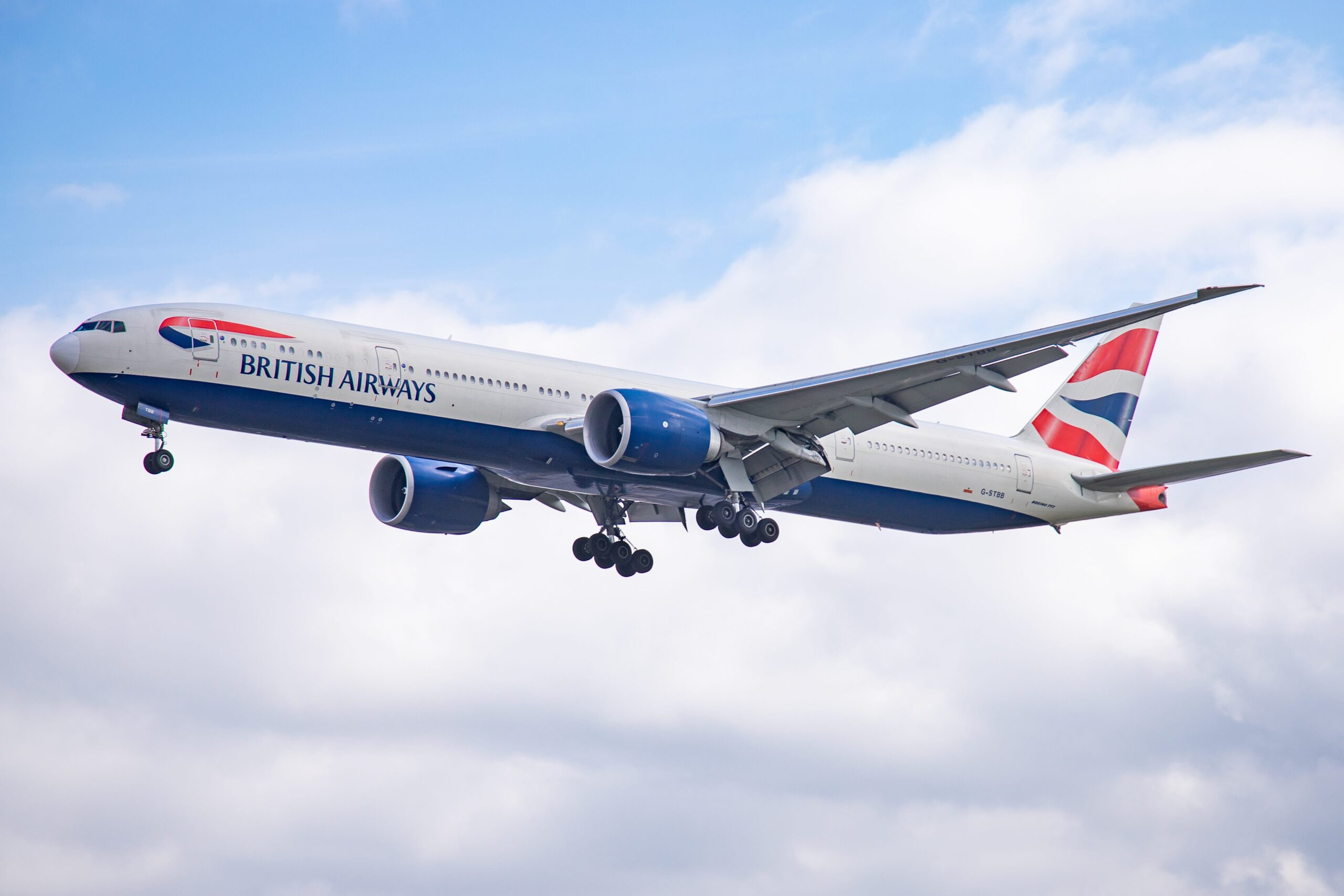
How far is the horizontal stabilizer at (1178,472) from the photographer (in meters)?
35.6

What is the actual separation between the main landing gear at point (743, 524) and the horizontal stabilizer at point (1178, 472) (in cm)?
1038

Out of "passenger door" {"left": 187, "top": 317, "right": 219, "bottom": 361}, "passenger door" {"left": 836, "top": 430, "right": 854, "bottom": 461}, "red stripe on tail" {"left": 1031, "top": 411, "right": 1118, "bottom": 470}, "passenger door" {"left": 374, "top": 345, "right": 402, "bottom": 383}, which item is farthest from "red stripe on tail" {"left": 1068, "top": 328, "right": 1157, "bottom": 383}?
"passenger door" {"left": 187, "top": 317, "right": 219, "bottom": 361}

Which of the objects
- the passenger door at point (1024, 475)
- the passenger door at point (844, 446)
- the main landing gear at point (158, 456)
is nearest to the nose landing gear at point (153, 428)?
the main landing gear at point (158, 456)

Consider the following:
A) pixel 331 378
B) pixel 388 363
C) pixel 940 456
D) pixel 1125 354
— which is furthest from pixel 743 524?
pixel 1125 354

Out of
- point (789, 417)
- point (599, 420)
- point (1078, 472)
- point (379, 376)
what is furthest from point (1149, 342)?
point (379, 376)

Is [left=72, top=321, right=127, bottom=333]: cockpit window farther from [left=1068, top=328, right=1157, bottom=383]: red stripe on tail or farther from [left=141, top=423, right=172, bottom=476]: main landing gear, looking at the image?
[left=1068, top=328, right=1157, bottom=383]: red stripe on tail

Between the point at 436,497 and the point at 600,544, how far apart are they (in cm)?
467

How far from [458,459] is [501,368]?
2.31 m

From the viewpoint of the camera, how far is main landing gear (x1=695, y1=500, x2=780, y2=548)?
37.7m

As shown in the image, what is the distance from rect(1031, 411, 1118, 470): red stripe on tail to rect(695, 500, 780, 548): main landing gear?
11.3 m

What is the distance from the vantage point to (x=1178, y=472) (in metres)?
38.8

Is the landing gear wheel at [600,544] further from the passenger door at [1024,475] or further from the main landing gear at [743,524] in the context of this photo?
the passenger door at [1024,475]

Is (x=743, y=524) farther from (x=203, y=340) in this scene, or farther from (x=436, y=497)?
(x=203, y=340)

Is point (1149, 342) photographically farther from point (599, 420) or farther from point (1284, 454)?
point (599, 420)
